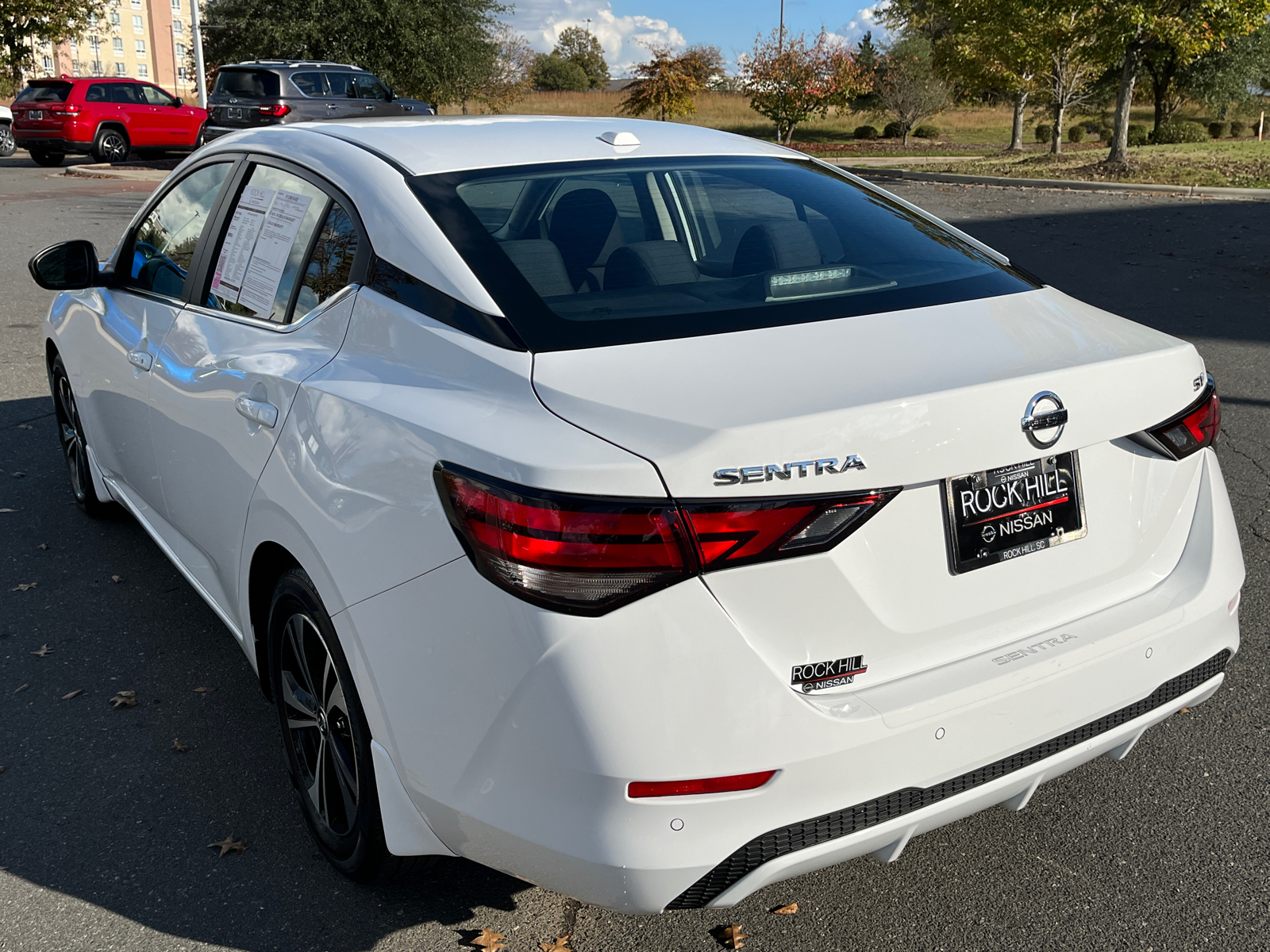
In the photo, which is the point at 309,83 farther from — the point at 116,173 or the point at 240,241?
the point at 240,241

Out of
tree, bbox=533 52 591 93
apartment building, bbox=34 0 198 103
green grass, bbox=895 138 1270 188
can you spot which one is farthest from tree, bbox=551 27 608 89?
green grass, bbox=895 138 1270 188

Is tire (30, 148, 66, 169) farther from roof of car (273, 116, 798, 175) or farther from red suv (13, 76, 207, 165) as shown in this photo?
roof of car (273, 116, 798, 175)

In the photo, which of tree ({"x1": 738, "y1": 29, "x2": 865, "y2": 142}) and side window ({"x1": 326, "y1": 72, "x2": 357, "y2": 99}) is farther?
tree ({"x1": 738, "y1": 29, "x2": 865, "y2": 142})

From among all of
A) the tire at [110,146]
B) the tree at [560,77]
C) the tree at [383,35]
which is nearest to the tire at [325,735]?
the tire at [110,146]

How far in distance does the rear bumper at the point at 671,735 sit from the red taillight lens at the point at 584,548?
0.12 ft

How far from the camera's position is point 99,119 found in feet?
79.0

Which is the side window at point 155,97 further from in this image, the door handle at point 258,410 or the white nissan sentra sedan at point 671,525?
the door handle at point 258,410

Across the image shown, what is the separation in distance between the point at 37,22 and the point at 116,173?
17.4 metres

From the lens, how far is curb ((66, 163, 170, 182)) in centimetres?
2189

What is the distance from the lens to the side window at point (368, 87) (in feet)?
72.8

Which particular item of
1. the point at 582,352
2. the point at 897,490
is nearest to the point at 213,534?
the point at 582,352

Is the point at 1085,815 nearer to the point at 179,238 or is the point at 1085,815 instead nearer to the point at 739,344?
the point at 739,344

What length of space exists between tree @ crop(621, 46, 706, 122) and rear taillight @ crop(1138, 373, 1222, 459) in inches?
1485

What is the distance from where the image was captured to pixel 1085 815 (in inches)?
115
